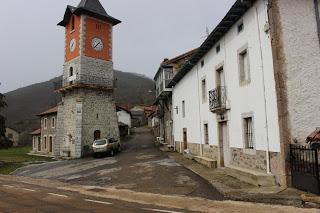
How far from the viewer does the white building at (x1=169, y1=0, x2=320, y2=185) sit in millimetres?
10219

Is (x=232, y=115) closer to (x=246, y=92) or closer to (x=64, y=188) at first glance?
(x=246, y=92)

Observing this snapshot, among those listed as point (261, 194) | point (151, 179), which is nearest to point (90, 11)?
point (151, 179)

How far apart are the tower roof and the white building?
735 inches

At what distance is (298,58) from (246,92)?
2.62 m

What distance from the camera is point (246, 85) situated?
12648mm

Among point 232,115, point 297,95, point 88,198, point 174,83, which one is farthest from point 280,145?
point 174,83

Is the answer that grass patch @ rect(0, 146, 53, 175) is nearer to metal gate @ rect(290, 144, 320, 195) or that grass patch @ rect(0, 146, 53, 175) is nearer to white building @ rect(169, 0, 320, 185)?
white building @ rect(169, 0, 320, 185)

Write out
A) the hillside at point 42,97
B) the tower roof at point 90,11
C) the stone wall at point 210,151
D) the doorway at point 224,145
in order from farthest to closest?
the hillside at point 42,97 < the tower roof at point 90,11 < the stone wall at point 210,151 < the doorway at point 224,145

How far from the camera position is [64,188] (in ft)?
45.9

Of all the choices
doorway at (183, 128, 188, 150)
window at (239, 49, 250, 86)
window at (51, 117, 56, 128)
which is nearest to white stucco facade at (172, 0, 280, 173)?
window at (239, 49, 250, 86)

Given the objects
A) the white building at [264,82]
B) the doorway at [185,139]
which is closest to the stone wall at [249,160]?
the white building at [264,82]

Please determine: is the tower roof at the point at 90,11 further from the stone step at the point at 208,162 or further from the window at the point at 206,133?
the stone step at the point at 208,162

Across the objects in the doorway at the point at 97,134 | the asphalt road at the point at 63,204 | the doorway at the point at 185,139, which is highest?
the doorway at the point at 97,134

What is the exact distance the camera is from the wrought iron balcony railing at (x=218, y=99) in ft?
49.2
